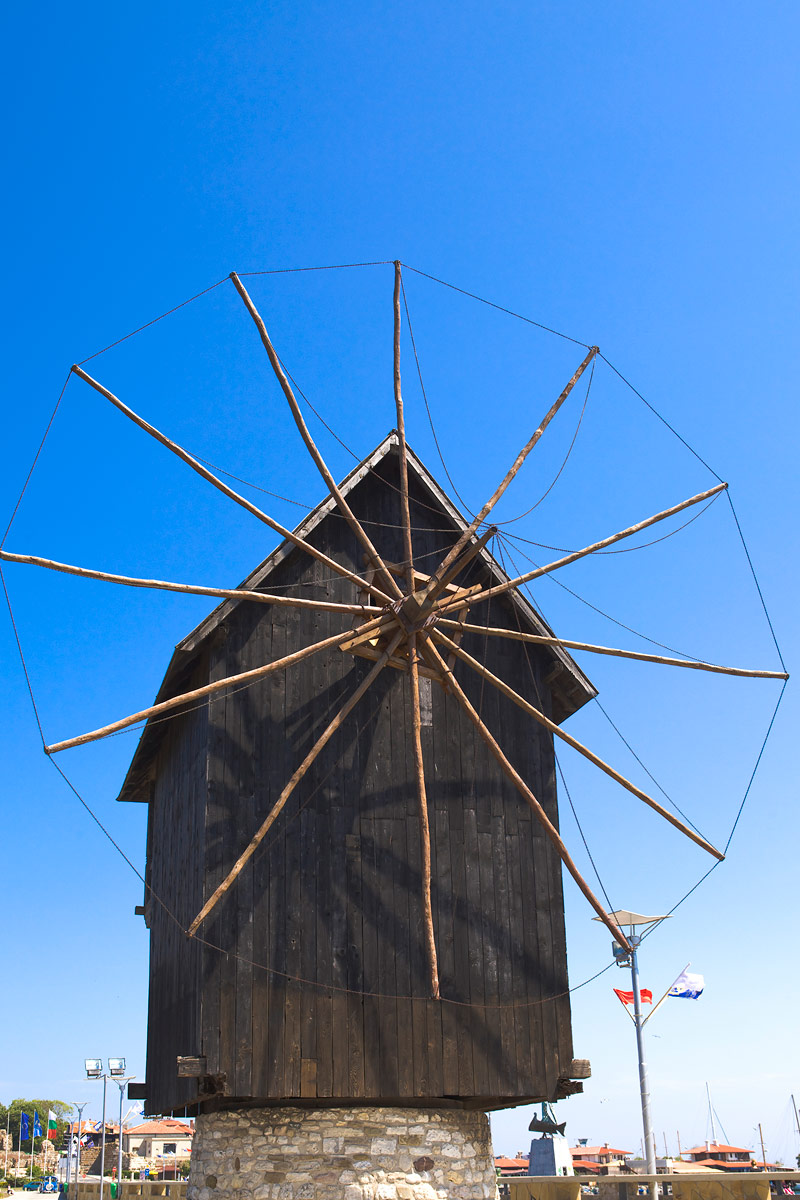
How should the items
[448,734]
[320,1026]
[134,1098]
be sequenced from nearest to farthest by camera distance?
[320,1026] < [448,734] < [134,1098]

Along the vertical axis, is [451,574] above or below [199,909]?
above

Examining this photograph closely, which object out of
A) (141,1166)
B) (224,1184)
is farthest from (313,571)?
(141,1166)

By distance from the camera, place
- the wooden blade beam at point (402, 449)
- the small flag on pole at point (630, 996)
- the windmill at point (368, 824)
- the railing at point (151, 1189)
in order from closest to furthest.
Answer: the windmill at point (368, 824)
the wooden blade beam at point (402, 449)
the railing at point (151, 1189)
the small flag on pole at point (630, 996)

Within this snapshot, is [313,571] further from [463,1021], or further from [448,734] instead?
[463,1021]

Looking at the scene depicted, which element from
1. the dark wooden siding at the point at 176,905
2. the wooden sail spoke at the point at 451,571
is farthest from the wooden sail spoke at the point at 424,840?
the dark wooden siding at the point at 176,905

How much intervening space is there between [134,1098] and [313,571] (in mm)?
8111

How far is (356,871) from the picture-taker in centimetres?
1321

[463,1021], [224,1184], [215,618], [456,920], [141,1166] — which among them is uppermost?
[215,618]

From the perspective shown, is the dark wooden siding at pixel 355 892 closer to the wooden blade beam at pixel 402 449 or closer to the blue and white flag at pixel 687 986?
the wooden blade beam at pixel 402 449

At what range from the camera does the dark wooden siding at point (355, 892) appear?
12.4 m

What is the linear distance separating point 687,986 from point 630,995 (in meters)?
1.98

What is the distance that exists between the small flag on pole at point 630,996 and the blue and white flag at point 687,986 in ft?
4.47

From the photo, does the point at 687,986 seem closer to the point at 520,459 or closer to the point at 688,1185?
the point at 688,1185

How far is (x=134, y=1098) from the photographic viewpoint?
51.9ft
